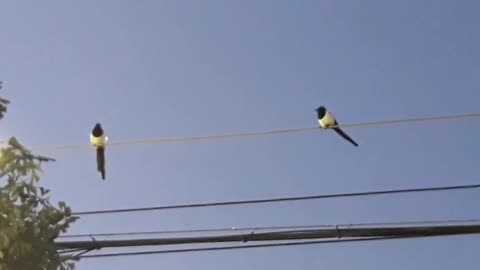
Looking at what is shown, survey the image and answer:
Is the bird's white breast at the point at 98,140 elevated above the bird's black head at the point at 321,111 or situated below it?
below

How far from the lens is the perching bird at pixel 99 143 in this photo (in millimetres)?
8703

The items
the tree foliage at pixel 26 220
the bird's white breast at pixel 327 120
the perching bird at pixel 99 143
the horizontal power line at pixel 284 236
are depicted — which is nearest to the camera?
the tree foliage at pixel 26 220

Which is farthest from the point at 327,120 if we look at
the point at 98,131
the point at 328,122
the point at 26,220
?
the point at 26,220

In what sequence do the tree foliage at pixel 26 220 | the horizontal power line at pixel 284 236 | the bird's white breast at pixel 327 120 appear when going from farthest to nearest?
the bird's white breast at pixel 327 120, the horizontal power line at pixel 284 236, the tree foliage at pixel 26 220

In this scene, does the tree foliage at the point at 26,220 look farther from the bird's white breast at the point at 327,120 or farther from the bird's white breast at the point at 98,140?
the bird's white breast at the point at 327,120

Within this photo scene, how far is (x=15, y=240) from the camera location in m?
4.61

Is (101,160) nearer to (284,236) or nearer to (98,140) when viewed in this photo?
(98,140)

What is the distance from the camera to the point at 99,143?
8844 millimetres

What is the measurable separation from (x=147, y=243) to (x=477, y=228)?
7.84ft

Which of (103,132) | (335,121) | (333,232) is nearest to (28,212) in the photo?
(333,232)

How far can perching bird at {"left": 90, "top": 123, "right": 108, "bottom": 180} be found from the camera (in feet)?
28.6

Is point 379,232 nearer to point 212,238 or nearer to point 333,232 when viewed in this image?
point 333,232

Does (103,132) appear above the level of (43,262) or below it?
above

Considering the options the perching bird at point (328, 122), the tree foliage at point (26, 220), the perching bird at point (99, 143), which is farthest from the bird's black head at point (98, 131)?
the tree foliage at point (26, 220)
